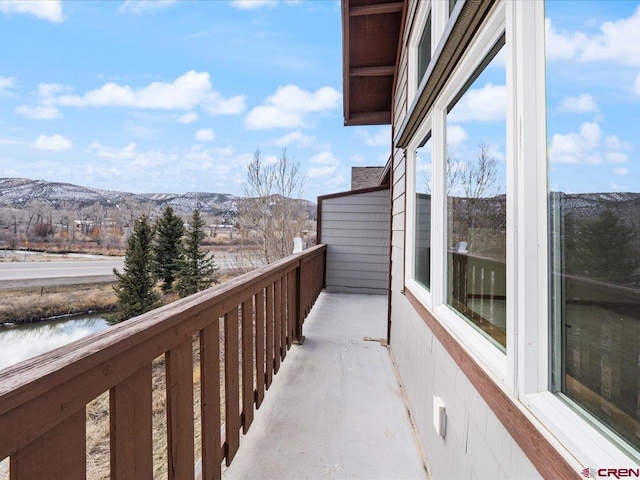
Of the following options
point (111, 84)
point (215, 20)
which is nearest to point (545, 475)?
point (215, 20)

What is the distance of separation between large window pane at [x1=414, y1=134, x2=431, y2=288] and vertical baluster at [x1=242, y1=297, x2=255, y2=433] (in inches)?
42.9

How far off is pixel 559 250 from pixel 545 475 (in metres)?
0.49

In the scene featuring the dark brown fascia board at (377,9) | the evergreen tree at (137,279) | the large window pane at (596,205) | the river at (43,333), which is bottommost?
the river at (43,333)

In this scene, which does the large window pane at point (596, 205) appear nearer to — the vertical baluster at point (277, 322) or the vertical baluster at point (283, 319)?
the vertical baluster at point (277, 322)

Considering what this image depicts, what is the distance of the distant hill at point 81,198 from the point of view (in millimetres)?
17506

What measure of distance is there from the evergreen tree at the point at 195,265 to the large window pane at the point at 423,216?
1561cm

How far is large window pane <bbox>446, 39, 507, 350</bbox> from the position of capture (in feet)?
3.48

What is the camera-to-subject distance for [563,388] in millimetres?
734

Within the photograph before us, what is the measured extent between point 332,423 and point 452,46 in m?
2.20

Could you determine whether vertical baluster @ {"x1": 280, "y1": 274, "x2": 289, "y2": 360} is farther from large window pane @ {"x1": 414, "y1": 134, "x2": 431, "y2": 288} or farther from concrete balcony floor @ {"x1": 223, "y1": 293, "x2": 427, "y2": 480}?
large window pane @ {"x1": 414, "y1": 134, "x2": 431, "y2": 288}

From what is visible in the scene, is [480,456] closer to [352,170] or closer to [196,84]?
[352,170]

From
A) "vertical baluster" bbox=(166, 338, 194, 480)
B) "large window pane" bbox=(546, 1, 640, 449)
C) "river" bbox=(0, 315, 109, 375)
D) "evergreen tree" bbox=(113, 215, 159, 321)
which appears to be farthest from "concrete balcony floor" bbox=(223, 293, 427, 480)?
"evergreen tree" bbox=(113, 215, 159, 321)

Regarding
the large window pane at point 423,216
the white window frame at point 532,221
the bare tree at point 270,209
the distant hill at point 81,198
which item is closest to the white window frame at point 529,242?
the white window frame at point 532,221

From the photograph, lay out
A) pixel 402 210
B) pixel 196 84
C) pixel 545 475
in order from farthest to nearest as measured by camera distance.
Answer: pixel 196 84, pixel 402 210, pixel 545 475
